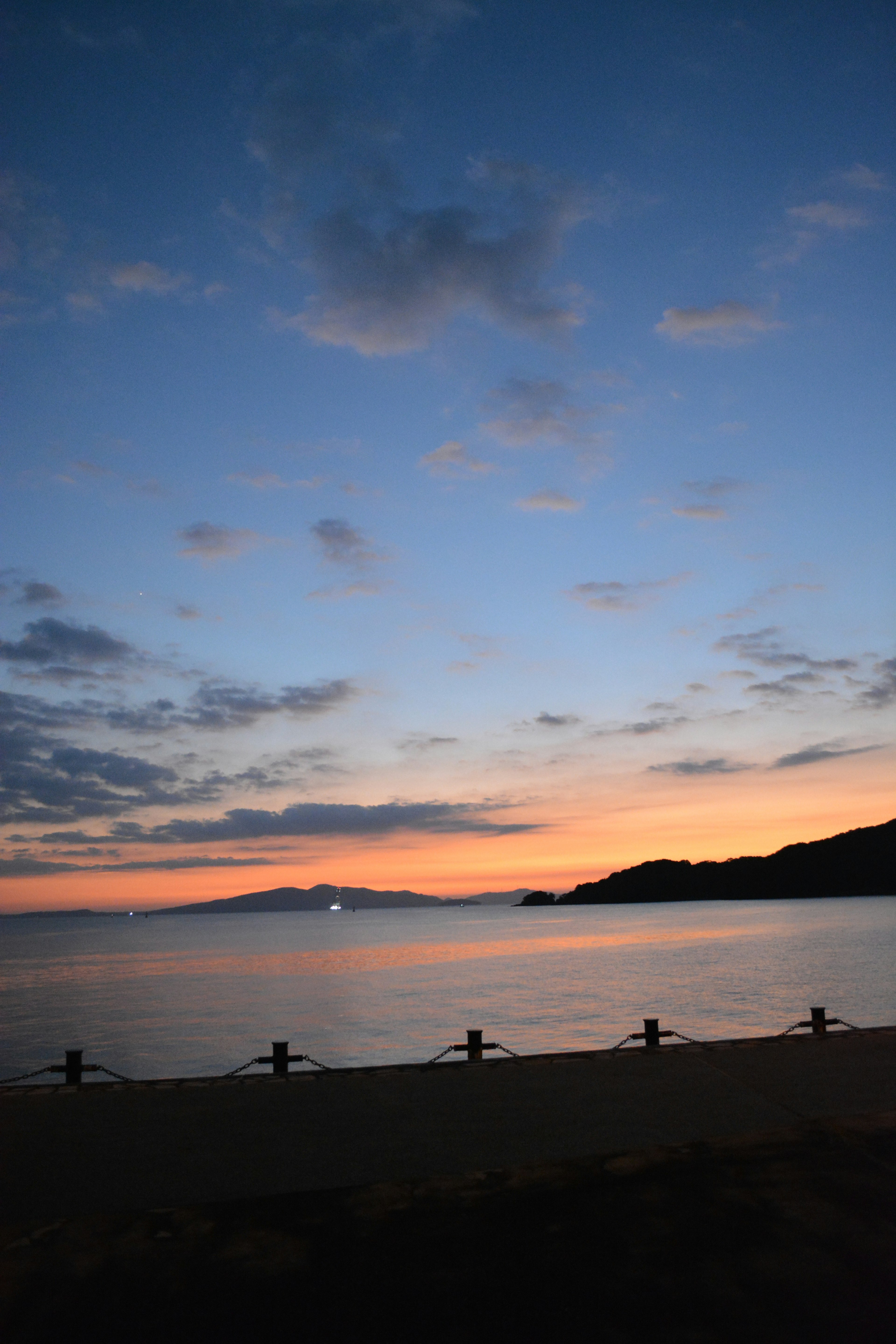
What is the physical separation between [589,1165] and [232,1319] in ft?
13.0

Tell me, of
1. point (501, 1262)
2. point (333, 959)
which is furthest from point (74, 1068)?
point (333, 959)

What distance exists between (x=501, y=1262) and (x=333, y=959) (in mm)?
114874

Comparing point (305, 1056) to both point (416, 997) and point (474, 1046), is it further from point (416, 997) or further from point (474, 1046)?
point (416, 997)

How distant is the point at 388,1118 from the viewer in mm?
10906

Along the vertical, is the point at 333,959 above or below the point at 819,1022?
below

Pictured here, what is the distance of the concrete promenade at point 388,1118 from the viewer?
872 cm

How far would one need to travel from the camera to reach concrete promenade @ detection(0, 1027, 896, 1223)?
8.72 metres

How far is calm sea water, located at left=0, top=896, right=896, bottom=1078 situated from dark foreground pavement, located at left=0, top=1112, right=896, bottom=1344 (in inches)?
1409

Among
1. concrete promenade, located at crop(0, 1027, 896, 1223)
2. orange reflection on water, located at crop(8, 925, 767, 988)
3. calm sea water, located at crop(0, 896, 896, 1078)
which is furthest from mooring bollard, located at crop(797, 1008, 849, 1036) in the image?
orange reflection on water, located at crop(8, 925, 767, 988)

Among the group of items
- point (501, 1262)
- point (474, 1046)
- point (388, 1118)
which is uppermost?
point (501, 1262)

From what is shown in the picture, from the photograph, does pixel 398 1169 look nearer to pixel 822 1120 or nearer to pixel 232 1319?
pixel 232 1319

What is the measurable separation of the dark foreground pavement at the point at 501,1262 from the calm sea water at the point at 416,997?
117 ft

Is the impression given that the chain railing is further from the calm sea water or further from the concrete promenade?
the calm sea water

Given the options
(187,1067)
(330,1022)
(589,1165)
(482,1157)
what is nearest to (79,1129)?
(482,1157)
